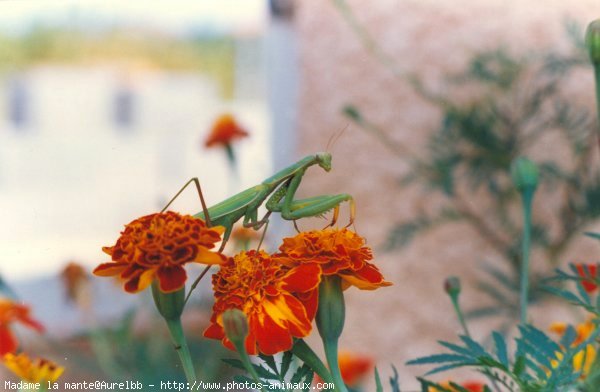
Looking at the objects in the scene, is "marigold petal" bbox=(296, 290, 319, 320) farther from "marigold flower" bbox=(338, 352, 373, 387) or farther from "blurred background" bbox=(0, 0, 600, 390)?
"blurred background" bbox=(0, 0, 600, 390)

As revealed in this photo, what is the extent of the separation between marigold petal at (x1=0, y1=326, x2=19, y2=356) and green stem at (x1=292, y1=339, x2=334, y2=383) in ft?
0.68

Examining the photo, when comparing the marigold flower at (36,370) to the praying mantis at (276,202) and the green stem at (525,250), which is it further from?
the green stem at (525,250)

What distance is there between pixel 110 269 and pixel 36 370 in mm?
106

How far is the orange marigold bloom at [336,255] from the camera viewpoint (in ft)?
1.12

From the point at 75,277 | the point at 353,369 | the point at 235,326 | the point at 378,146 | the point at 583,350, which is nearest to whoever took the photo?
the point at 235,326

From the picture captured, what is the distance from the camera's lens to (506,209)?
1342 millimetres

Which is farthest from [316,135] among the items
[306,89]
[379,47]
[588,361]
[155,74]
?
[588,361]

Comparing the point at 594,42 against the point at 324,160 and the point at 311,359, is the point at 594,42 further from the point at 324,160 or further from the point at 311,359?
the point at 311,359

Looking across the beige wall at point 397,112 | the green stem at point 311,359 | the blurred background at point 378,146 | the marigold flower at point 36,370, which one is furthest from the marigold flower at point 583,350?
the beige wall at point 397,112

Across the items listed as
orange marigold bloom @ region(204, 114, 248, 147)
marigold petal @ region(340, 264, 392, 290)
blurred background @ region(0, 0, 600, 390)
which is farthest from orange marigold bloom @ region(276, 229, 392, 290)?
blurred background @ region(0, 0, 600, 390)

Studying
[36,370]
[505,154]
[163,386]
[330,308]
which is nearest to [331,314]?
[330,308]

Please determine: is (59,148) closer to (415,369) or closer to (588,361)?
(415,369)

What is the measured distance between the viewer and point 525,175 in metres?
0.51

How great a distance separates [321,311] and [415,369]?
3.13 feet
